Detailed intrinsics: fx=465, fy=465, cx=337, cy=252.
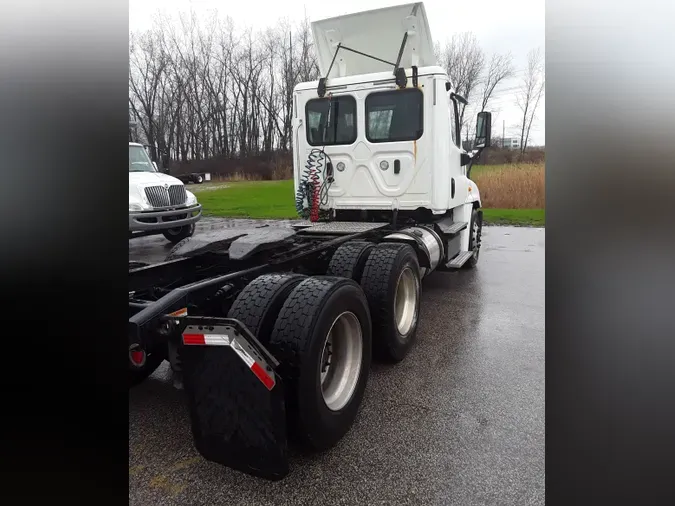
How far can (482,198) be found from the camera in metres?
14.7

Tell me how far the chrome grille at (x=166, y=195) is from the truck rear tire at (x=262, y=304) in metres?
8.29

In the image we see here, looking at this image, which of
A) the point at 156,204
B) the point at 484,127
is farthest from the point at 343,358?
the point at 156,204

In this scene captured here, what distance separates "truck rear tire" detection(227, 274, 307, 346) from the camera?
2641 mm

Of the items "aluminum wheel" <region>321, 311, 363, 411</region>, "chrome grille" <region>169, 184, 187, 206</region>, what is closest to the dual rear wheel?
"aluminum wheel" <region>321, 311, 363, 411</region>

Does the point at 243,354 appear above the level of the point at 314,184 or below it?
below

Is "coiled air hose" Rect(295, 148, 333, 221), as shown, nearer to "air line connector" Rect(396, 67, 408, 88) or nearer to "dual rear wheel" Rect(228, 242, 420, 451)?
"air line connector" Rect(396, 67, 408, 88)

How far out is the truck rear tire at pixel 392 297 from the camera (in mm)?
3820

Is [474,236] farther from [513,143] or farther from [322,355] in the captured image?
[322,355]

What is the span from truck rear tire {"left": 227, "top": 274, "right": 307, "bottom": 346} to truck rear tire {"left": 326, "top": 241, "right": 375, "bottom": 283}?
42.3 inches

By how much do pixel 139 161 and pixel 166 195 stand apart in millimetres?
1575

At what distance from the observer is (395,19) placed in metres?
5.86
